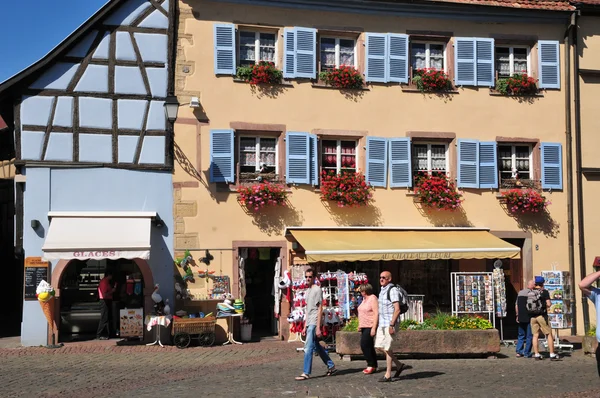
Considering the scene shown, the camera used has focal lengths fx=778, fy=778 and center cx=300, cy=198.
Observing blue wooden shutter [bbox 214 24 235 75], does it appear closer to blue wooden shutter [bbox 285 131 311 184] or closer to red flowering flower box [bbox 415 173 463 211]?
blue wooden shutter [bbox 285 131 311 184]

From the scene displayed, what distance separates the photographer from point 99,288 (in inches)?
660

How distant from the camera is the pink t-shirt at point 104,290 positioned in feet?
54.7

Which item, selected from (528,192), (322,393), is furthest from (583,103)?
(322,393)

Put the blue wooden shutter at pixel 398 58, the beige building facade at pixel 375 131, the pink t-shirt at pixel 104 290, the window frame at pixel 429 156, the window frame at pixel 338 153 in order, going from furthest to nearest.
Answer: the window frame at pixel 429 156 → the blue wooden shutter at pixel 398 58 → the window frame at pixel 338 153 → the beige building facade at pixel 375 131 → the pink t-shirt at pixel 104 290

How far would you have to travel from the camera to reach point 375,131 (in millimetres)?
18391

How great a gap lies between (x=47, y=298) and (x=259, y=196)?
4.92 metres

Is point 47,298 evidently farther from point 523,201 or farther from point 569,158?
point 569,158

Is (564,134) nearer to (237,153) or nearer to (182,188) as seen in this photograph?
(237,153)

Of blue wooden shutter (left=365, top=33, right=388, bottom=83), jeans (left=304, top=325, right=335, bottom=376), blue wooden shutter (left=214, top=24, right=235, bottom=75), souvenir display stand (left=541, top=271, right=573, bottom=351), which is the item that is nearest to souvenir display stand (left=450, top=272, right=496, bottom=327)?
souvenir display stand (left=541, top=271, right=573, bottom=351)

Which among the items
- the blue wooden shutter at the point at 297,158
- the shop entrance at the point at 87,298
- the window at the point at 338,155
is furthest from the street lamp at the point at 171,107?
the window at the point at 338,155

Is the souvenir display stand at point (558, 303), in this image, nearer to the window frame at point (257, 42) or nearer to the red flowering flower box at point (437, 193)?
the red flowering flower box at point (437, 193)

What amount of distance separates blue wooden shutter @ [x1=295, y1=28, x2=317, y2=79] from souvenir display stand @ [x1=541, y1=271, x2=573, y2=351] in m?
6.96

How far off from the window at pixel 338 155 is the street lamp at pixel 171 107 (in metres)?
3.80

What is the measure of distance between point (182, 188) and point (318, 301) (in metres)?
6.30
